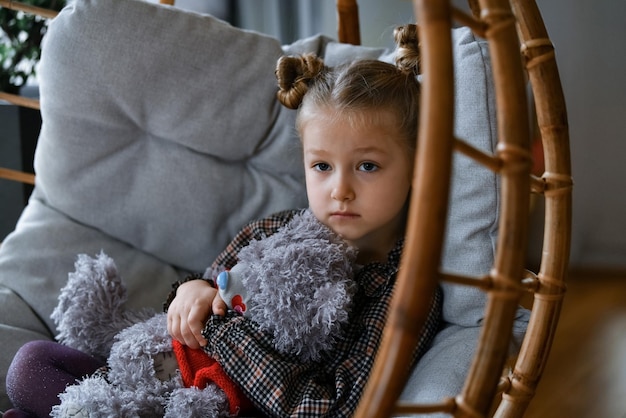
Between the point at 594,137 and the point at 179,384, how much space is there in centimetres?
165

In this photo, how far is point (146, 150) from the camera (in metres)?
1.26

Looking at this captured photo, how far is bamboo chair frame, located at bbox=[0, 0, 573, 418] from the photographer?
55 cm

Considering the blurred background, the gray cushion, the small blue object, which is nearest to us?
the small blue object

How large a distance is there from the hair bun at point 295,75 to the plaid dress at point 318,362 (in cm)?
30

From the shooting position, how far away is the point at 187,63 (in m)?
1.22

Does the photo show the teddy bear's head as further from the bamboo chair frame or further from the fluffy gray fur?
the bamboo chair frame

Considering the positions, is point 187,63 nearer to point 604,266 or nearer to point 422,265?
point 422,265

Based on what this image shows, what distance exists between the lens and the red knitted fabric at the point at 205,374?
98 cm

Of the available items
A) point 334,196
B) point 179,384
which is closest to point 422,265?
point 334,196

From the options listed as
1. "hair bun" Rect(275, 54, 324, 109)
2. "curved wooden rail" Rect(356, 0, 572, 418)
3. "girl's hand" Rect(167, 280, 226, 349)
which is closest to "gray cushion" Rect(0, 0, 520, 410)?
"hair bun" Rect(275, 54, 324, 109)

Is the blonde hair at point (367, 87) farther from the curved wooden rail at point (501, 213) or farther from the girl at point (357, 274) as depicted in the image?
the curved wooden rail at point (501, 213)

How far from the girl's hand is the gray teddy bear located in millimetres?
22

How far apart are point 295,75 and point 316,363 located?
47 cm

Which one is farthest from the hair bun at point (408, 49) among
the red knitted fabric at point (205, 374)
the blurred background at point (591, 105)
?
the blurred background at point (591, 105)
